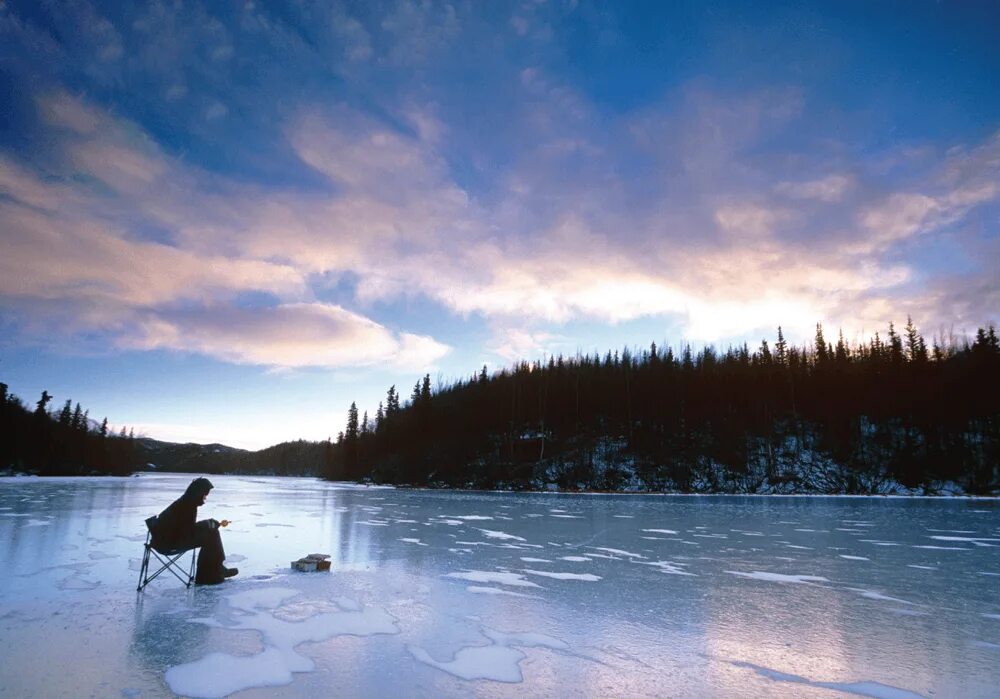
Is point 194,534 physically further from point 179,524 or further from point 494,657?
point 494,657

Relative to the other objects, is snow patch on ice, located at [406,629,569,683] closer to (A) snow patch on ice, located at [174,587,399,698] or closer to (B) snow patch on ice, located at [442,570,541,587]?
(A) snow patch on ice, located at [174,587,399,698]

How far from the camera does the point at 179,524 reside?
6.73 meters

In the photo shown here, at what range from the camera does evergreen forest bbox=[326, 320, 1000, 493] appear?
195 ft

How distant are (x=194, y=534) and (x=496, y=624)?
4.35 meters

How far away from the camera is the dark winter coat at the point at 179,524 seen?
6.55 meters

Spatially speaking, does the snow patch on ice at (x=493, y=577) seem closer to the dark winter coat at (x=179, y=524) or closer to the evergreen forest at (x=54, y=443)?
the dark winter coat at (x=179, y=524)

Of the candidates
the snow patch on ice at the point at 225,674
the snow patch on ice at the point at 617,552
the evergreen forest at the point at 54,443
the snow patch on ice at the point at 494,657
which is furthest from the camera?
the evergreen forest at the point at 54,443

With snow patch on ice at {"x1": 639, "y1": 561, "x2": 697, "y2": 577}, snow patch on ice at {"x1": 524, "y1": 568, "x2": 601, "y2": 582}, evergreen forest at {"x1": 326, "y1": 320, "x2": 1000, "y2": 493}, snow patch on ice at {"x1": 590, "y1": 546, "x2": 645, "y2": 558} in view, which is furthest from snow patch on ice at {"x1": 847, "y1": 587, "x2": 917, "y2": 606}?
evergreen forest at {"x1": 326, "y1": 320, "x2": 1000, "y2": 493}

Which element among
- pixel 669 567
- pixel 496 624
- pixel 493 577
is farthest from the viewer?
pixel 669 567

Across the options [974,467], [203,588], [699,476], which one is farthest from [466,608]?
[974,467]

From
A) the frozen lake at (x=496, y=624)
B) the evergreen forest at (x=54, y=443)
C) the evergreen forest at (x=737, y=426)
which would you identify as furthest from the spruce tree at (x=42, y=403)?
the frozen lake at (x=496, y=624)

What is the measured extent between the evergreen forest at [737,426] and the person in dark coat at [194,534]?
5699cm

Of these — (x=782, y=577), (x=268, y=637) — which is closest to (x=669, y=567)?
(x=782, y=577)

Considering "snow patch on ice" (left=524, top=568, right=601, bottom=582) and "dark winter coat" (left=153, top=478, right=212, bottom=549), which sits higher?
"dark winter coat" (left=153, top=478, right=212, bottom=549)
